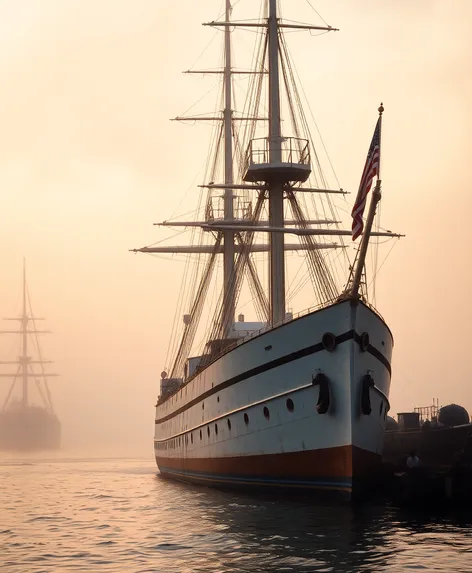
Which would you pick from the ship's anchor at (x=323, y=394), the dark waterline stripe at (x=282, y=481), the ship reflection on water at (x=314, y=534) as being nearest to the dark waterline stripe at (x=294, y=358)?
the ship's anchor at (x=323, y=394)

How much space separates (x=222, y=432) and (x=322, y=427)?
331 inches

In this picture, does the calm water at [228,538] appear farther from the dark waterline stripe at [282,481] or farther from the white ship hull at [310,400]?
the white ship hull at [310,400]

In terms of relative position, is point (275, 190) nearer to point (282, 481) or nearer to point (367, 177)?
point (367, 177)

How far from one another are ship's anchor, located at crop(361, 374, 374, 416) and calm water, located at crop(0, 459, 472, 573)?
299 cm

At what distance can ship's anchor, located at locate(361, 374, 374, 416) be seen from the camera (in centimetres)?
2856

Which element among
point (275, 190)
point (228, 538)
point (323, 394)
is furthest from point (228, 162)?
point (228, 538)

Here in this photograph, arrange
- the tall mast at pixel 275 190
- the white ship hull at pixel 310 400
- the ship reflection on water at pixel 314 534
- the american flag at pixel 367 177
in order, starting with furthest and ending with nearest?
1. the tall mast at pixel 275 190
2. the white ship hull at pixel 310 400
3. the american flag at pixel 367 177
4. the ship reflection on water at pixel 314 534

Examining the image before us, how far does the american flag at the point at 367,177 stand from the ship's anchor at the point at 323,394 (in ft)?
14.9

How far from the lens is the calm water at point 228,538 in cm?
1850

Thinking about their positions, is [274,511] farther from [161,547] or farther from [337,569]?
[337,569]

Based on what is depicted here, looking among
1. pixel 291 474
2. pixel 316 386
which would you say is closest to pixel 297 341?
pixel 316 386

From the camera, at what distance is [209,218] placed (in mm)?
55688

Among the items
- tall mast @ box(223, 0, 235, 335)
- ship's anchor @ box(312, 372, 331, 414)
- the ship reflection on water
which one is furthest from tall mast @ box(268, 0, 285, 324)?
tall mast @ box(223, 0, 235, 335)

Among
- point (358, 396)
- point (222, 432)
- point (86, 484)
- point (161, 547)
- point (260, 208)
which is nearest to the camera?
point (161, 547)
